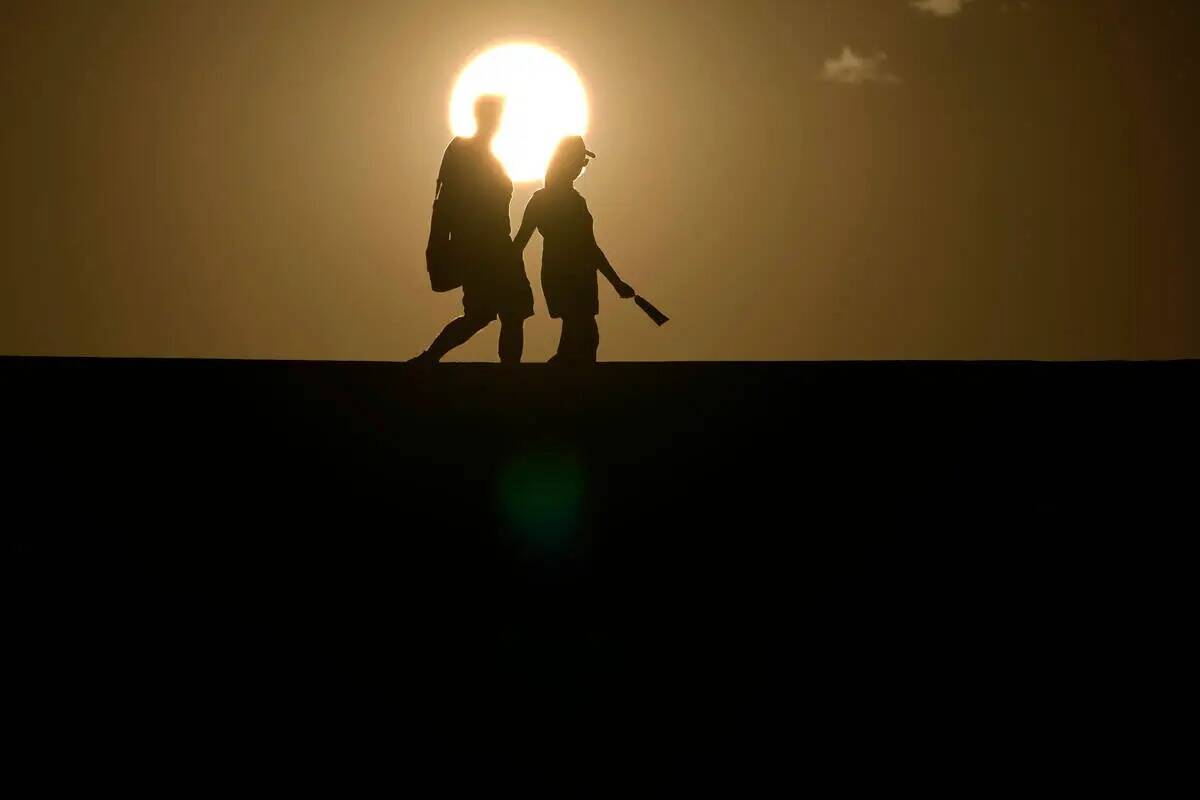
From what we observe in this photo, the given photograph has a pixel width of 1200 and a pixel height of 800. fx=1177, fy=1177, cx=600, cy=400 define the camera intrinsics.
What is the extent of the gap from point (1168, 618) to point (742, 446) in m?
1.82

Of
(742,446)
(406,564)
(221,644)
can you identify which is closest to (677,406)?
(742,446)

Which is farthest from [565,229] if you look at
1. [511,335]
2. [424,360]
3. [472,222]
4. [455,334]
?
[424,360]

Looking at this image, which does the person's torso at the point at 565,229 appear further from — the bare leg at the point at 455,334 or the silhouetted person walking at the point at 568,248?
the bare leg at the point at 455,334

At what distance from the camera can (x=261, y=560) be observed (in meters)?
4.75

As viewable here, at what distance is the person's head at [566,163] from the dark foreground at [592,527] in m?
2.30

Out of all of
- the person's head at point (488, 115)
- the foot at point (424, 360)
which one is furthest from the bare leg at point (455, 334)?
the person's head at point (488, 115)

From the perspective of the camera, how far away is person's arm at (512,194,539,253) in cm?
704

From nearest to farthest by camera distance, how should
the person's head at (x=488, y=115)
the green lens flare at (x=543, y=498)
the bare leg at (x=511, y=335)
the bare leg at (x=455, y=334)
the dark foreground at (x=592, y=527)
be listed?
the dark foreground at (x=592, y=527) < the green lens flare at (x=543, y=498) < the bare leg at (x=455, y=334) < the person's head at (x=488, y=115) < the bare leg at (x=511, y=335)

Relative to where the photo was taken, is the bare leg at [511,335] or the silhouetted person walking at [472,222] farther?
the bare leg at [511,335]

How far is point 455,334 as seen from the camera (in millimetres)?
6496

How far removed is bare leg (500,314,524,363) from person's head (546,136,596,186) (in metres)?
0.87

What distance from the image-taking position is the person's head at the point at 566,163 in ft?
23.3

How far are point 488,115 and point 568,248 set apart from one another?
0.92m

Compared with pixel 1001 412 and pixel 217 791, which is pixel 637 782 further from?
pixel 1001 412
